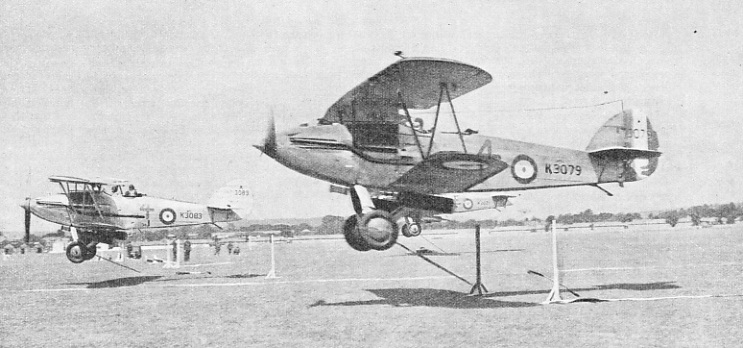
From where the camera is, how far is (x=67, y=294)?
16.8 m

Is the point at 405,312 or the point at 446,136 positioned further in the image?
the point at 446,136

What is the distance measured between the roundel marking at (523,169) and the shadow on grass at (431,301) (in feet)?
9.81

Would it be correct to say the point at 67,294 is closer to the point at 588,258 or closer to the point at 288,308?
the point at 288,308

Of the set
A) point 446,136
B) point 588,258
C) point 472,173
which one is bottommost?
point 588,258

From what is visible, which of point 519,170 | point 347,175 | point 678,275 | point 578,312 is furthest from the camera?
point 678,275

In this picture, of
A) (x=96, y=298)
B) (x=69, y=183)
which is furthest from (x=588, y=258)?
(x=69, y=183)

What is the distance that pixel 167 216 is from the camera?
89.6 feet

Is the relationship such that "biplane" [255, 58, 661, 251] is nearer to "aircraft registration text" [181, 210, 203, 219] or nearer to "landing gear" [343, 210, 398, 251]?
"landing gear" [343, 210, 398, 251]

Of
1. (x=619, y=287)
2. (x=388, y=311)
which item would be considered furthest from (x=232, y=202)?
(x=388, y=311)

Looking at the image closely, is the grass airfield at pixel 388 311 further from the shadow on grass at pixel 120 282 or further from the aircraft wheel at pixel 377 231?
the aircraft wheel at pixel 377 231

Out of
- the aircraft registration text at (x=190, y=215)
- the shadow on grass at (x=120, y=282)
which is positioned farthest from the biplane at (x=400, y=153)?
the aircraft registration text at (x=190, y=215)

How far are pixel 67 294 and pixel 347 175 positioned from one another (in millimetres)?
8917

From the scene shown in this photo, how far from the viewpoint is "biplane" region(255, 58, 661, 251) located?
12.1m

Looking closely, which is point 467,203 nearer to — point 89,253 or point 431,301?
point 89,253
